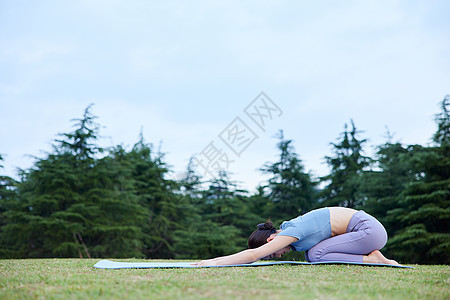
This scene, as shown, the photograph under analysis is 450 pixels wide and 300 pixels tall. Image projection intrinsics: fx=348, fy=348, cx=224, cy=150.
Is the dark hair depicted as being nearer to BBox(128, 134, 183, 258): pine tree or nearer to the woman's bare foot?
the woman's bare foot

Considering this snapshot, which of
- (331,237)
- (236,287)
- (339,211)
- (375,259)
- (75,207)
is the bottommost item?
(375,259)

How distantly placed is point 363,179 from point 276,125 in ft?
20.8

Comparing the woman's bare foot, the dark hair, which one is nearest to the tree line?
the woman's bare foot

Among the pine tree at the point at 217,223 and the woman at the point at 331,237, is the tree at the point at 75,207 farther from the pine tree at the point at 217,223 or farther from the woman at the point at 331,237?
the woman at the point at 331,237

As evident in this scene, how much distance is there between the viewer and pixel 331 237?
13.1 ft

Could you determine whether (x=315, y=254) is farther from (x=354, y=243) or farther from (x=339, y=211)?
(x=339, y=211)

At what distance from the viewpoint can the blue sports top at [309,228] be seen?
3613 mm

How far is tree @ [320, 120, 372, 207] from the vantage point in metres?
16.5

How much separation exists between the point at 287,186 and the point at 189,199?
528 cm

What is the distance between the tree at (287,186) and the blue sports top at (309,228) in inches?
542

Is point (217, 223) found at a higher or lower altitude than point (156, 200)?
lower

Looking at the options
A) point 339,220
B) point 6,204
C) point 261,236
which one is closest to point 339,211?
point 339,220

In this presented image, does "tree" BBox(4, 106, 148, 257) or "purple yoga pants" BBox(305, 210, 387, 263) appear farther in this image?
"tree" BBox(4, 106, 148, 257)

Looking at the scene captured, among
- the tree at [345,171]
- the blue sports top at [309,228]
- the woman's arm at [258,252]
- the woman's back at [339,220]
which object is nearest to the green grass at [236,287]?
the woman's arm at [258,252]
